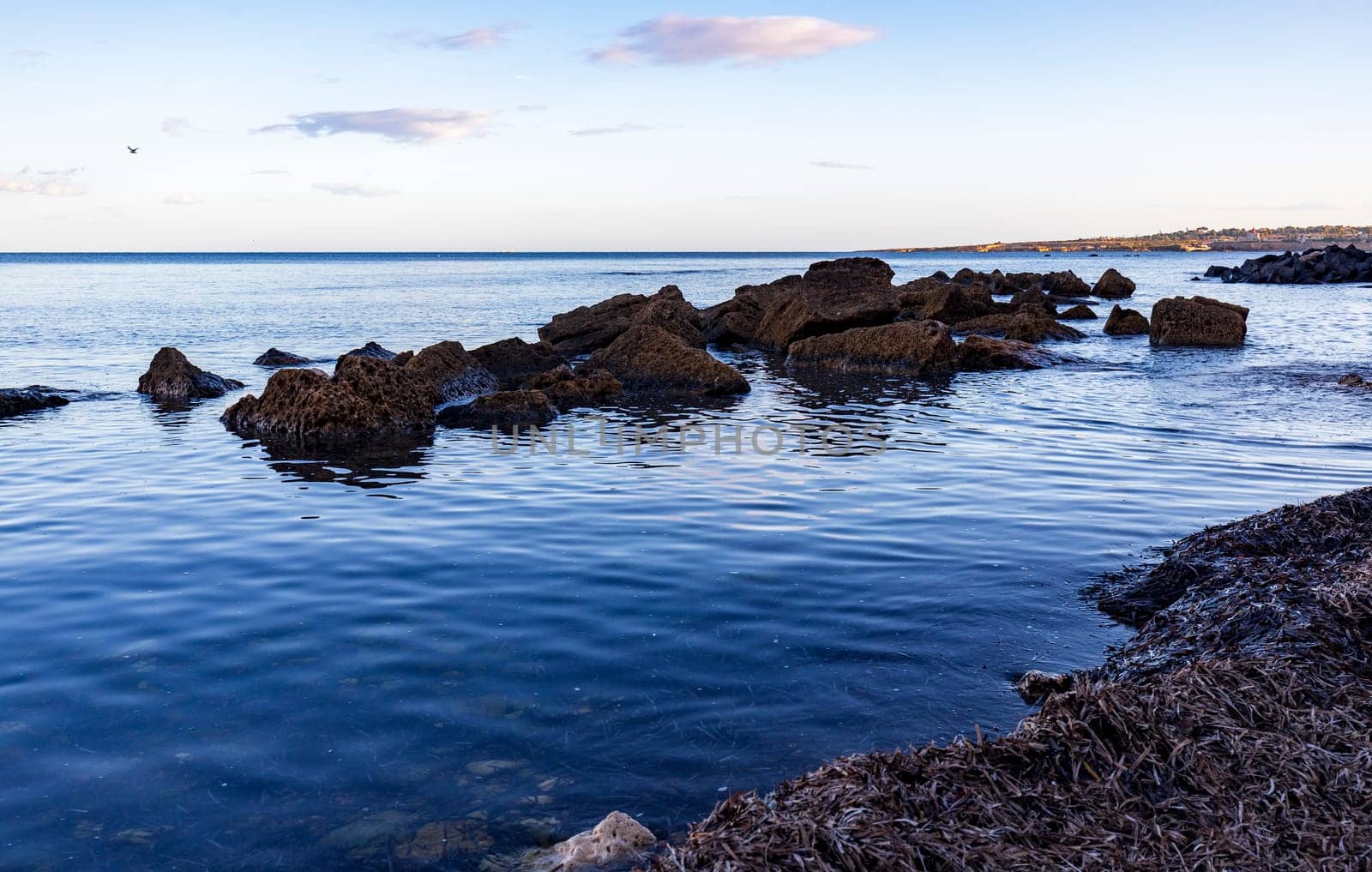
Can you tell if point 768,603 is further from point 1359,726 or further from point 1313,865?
point 1313,865

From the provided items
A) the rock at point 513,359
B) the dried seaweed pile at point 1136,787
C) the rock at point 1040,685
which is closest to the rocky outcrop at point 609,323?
the rock at point 513,359

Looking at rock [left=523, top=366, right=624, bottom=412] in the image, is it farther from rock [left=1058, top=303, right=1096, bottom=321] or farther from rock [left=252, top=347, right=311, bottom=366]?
rock [left=1058, top=303, right=1096, bottom=321]

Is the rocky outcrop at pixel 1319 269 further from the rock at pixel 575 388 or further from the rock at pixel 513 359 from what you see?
the rock at pixel 575 388

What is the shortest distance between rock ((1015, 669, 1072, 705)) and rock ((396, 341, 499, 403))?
14.1 meters

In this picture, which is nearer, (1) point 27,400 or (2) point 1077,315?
(1) point 27,400

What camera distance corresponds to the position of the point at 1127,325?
113ft

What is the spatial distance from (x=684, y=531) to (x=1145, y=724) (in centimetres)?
583

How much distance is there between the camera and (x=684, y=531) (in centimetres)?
980

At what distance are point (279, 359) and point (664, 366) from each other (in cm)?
1089

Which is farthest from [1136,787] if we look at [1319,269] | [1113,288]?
[1319,269]

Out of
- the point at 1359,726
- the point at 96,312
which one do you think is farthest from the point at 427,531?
the point at 96,312

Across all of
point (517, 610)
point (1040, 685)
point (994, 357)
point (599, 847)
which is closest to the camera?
point (599, 847)

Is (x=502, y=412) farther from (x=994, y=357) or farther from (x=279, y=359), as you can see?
(x=994, y=357)

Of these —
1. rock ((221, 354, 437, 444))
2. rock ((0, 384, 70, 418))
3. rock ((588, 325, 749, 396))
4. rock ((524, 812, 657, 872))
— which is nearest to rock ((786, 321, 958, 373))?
rock ((588, 325, 749, 396))
